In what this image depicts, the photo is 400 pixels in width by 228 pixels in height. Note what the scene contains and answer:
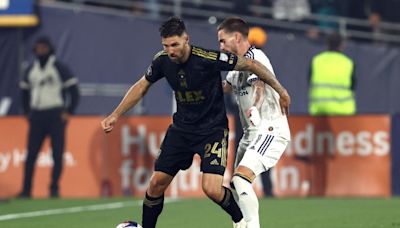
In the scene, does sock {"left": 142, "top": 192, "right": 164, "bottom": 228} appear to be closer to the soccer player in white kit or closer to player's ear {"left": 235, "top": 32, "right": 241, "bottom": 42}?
the soccer player in white kit

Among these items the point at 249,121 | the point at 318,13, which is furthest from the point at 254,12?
the point at 249,121

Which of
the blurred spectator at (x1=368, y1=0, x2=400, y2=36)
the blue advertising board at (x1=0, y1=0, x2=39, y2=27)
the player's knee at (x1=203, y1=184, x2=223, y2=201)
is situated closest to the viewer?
the player's knee at (x1=203, y1=184, x2=223, y2=201)

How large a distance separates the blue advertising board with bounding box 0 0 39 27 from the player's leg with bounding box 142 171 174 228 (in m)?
11.1

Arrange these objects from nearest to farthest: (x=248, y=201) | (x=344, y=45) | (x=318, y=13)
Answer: (x=248, y=201)
(x=344, y=45)
(x=318, y=13)

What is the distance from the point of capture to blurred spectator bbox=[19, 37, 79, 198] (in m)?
18.1

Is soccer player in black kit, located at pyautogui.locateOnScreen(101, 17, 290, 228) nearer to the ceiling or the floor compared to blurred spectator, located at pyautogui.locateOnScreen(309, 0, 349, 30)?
nearer to the floor

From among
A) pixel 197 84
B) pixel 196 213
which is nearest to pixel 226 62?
pixel 197 84

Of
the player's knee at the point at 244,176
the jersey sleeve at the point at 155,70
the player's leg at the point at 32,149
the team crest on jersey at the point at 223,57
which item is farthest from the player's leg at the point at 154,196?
the player's leg at the point at 32,149

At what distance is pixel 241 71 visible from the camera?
10.7 metres

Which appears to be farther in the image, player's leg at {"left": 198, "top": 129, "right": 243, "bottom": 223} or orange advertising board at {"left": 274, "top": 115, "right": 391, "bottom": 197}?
orange advertising board at {"left": 274, "top": 115, "right": 391, "bottom": 197}

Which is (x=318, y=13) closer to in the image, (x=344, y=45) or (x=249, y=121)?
(x=344, y=45)

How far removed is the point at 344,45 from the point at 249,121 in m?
11.3

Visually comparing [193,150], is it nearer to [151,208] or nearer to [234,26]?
[151,208]

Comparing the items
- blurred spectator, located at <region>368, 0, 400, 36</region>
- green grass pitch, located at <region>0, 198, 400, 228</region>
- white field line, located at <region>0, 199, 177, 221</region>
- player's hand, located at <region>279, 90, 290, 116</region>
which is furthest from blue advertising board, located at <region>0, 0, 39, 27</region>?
player's hand, located at <region>279, 90, 290, 116</region>
